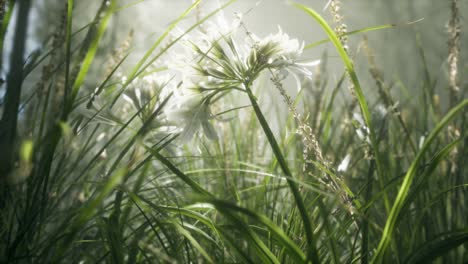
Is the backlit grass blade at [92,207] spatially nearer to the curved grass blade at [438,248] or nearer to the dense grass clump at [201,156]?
the dense grass clump at [201,156]

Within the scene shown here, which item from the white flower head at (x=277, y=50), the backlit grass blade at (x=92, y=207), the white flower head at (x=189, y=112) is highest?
the white flower head at (x=277, y=50)

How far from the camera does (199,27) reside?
2.21ft

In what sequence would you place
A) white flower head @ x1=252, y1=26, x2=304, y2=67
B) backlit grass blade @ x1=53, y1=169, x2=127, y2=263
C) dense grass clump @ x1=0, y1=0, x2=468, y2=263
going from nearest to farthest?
backlit grass blade @ x1=53, y1=169, x2=127, y2=263 < dense grass clump @ x1=0, y1=0, x2=468, y2=263 < white flower head @ x1=252, y1=26, x2=304, y2=67

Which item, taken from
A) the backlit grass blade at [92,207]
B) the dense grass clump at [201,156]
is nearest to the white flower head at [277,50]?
the dense grass clump at [201,156]

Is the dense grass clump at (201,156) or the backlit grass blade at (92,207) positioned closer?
the backlit grass blade at (92,207)

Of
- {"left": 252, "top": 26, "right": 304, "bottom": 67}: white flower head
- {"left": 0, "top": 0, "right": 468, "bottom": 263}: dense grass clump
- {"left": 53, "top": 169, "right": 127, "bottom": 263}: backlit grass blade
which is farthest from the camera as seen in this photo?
{"left": 252, "top": 26, "right": 304, "bottom": 67}: white flower head

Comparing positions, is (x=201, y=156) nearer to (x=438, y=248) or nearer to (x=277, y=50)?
(x=277, y=50)

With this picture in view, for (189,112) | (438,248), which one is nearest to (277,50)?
(189,112)

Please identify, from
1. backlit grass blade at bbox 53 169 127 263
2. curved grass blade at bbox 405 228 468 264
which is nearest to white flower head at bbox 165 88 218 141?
backlit grass blade at bbox 53 169 127 263

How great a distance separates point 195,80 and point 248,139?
0.72 meters

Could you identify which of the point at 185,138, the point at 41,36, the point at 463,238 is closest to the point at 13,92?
the point at 185,138

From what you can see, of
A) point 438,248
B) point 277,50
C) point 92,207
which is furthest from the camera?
point 277,50

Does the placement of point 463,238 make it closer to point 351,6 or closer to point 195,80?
point 195,80

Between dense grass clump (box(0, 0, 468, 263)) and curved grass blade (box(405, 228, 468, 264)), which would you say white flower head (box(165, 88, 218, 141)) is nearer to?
dense grass clump (box(0, 0, 468, 263))
